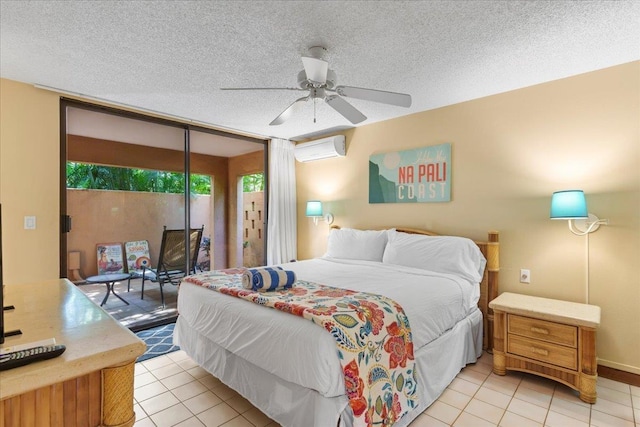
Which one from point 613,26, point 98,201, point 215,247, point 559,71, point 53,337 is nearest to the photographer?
point 53,337

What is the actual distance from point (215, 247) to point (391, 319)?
3407mm

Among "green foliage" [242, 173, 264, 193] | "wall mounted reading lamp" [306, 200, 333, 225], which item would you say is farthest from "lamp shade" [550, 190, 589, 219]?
"green foliage" [242, 173, 264, 193]

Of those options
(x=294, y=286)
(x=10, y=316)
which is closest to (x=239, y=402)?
(x=294, y=286)

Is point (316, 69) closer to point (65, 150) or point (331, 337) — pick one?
point (331, 337)

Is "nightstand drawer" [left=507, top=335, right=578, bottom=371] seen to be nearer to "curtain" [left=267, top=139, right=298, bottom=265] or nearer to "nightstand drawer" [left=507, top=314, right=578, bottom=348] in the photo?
"nightstand drawer" [left=507, top=314, right=578, bottom=348]

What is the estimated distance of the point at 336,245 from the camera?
3.84 m

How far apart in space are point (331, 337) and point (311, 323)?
0.15 meters

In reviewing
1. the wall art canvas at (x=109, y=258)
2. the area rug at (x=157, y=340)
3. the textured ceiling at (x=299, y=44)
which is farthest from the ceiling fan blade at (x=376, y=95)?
the wall art canvas at (x=109, y=258)

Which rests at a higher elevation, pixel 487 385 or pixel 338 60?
pixel 338 60

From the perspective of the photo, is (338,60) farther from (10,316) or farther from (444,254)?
(10,316)

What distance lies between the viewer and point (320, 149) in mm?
4359

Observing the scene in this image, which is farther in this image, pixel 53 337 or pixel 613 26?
pixel 613 26

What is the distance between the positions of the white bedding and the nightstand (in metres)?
0.32

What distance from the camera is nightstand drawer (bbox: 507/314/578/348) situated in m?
2.22
